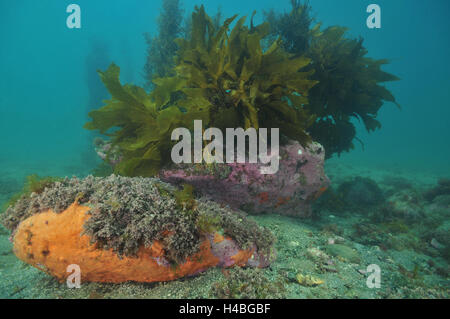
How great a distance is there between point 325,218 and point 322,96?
3.13m

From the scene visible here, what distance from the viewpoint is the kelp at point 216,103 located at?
3.11 meters

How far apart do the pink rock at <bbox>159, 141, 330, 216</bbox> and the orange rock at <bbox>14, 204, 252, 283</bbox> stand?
1.31 m

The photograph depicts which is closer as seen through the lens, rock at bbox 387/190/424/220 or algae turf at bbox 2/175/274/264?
algae turf at bbox 2/175/274/264

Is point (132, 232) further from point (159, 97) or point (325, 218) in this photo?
point (325, 218)

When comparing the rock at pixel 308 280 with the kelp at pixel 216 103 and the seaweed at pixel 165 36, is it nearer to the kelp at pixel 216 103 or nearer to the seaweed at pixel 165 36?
the kelp at pixel 216 103

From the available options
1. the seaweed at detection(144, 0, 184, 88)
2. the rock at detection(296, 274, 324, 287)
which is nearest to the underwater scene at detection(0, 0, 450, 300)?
the rock at detection(296, 274, 324, 287)

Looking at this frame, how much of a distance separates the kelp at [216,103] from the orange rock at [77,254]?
4.03 ft

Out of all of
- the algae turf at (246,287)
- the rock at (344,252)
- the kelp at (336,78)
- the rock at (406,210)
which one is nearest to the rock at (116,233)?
the algae turf at (246,287)

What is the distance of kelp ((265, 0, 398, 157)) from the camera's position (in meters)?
5.48

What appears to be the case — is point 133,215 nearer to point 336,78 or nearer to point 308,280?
point 308,280

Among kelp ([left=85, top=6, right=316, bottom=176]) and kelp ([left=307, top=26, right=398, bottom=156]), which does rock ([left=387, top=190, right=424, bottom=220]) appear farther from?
kelp ([left=85, top=6, right=316, bottom=176])
